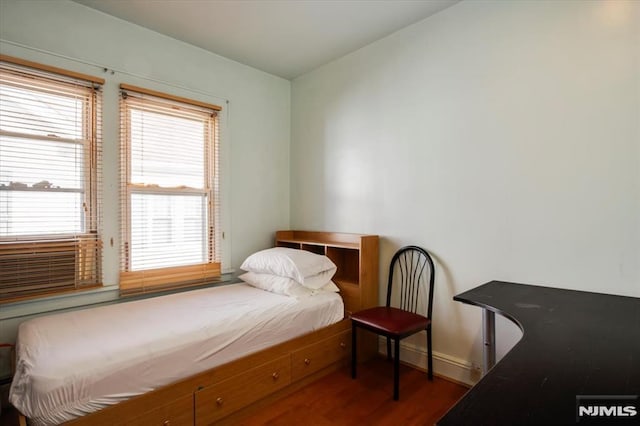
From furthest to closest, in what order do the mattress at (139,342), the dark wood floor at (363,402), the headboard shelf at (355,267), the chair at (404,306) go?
the headboard shelf at (355,267) < the chair at (404,306) < the dark wood floor at (363,402) < the mattress at (139,342)

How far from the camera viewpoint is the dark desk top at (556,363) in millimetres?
735

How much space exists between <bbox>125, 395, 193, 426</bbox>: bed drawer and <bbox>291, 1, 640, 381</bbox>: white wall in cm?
177

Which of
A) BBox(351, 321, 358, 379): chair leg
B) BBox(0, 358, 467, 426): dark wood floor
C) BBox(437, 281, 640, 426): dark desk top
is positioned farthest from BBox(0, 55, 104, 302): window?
BBox(437, 281, 640, 426): dark desk top

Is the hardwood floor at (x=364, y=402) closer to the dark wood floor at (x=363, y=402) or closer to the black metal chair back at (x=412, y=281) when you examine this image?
the dark wood floor at (x=363, y=402)

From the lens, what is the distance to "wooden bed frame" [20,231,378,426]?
160 centimetres

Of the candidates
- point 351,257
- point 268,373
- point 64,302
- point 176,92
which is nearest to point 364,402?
point 268,373

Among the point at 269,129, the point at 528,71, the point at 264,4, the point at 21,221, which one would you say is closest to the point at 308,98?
the point at 269,129

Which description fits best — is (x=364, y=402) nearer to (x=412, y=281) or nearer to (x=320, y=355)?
(x=320, y=355)

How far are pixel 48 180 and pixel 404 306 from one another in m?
2.88

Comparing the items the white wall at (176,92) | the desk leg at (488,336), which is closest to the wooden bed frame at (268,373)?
the white wall at (176,92)

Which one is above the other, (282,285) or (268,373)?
(282,285)

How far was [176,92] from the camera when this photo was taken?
2.87 meters

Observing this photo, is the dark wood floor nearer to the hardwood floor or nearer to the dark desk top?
the hardwood floor

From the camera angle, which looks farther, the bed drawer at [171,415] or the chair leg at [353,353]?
the chair leg at [353,353]
